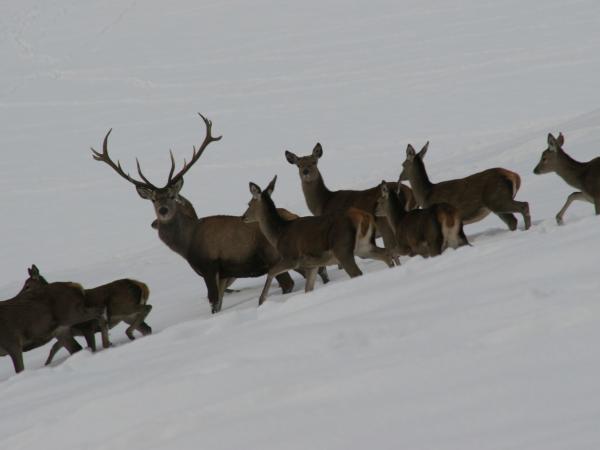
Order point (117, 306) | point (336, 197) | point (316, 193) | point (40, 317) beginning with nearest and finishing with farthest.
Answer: point (40, 317) < point (117, 306) < point (336, 197) < point (316, 193)

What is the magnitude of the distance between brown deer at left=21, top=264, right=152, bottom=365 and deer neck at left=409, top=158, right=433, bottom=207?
8.79ft

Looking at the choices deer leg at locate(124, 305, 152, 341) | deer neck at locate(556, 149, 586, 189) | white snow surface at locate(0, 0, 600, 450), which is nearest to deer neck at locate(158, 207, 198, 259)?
white snow surface at locate(0, 0, 600, 450)

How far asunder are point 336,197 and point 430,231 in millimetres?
2457

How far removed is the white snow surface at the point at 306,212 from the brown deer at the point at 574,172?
0.29 m

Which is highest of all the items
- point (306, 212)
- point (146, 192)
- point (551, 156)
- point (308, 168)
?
point (146, 192)

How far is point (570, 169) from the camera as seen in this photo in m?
8.77

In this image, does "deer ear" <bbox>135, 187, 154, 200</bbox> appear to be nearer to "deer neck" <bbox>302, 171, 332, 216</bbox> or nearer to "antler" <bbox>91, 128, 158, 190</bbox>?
"antler" <bbox>91, 128, 158, 190</bbox>

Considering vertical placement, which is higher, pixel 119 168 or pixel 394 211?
pixel 119 168

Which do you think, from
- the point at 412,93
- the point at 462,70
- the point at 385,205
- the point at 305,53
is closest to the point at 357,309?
the point at 385,205

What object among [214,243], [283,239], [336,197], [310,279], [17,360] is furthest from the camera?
[336,197]

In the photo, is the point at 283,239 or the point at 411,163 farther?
the point at 411,163

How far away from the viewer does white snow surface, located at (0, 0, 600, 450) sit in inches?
171

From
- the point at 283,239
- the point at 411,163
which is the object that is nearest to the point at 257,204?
the point at 283,239

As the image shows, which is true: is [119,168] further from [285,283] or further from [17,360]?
[17,360]
